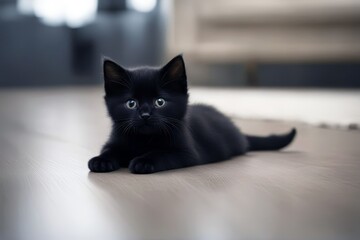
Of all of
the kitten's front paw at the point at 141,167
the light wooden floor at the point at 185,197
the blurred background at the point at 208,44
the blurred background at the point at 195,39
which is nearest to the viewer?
the light wooden floor at the point at 185,197

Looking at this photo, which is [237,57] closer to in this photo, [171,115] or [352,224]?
[171,115]

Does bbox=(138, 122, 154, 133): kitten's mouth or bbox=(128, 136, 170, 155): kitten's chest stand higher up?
bbox=(138, 122, 154, 133): kitten's mouth

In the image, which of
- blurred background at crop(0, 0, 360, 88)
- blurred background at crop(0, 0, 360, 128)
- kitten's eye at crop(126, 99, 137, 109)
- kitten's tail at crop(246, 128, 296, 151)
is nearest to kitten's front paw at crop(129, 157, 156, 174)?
kitten's eye at crop(126, 99, 137, 109)

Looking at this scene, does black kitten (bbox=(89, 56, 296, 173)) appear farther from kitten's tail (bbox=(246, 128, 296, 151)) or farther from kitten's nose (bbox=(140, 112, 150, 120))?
kitten's tail (bbox=(246, 128, 296, 151))

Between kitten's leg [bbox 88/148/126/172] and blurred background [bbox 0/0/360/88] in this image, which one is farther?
blurred background [bbox 0/0/360/88]

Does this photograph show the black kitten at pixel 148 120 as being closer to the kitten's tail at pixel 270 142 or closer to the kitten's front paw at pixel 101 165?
the kitten's front paw at pixel 101 165

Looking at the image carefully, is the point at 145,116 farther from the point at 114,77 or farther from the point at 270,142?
the point at 270,142

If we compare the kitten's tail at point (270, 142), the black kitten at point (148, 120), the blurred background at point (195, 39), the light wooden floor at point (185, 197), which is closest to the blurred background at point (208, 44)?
the blurred background at point (195, 39)
